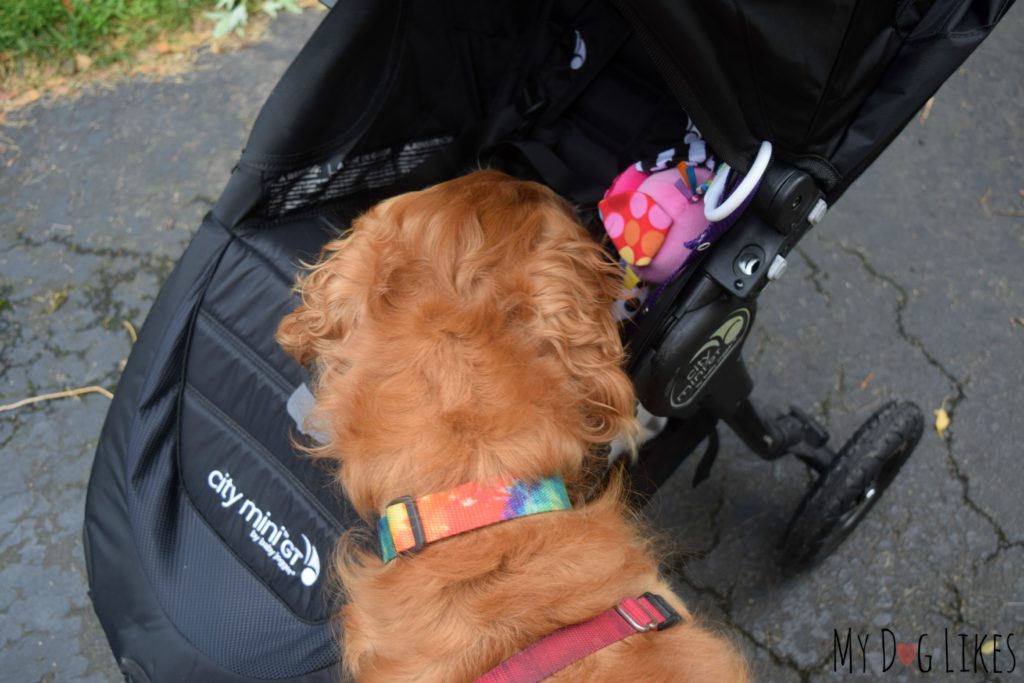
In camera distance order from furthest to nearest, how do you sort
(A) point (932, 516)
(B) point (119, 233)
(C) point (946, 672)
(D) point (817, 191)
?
(B) point (119, 233) < (A) point (932, 516) < (C) point (946, 672) < (D) point (817, 191)

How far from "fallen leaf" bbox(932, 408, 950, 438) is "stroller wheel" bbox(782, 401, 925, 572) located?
0.46 meters

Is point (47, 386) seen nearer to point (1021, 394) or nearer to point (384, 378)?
point (384, 378)

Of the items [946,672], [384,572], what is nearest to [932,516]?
[946,672]

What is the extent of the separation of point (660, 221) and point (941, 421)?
1.48m

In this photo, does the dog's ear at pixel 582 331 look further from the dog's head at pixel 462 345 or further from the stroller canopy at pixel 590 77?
the stroller canopy at pixel 590 77

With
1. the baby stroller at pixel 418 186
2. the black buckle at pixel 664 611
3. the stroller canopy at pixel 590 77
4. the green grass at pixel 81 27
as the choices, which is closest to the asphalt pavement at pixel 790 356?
the green grass at pixel 81 27

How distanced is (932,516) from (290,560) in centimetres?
185

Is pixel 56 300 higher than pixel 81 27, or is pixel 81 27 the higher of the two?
pixel 81 27

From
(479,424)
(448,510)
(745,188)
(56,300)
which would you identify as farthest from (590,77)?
(56,300)

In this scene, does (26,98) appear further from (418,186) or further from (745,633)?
(745,633)

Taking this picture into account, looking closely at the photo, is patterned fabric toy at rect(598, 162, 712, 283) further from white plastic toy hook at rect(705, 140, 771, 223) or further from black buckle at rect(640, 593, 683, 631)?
black buckle at rect(640, 593, 683, 631)

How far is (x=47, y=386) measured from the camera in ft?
8.61

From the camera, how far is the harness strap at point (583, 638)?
3.64ft

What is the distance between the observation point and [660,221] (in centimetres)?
149
